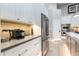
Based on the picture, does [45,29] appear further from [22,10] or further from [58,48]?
[22,10]

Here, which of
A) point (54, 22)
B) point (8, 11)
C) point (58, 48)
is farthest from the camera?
point (58, 48)

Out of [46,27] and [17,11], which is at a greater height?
[17,11]

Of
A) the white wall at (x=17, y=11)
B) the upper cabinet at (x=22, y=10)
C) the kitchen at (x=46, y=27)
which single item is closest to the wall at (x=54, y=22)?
the kitchen at (x=46, y=27)

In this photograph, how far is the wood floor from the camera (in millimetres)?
1713

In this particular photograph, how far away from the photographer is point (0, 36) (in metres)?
1.43

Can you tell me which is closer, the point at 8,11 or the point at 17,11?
the point at 8,11

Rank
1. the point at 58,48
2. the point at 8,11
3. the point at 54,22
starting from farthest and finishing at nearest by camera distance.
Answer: the point at 58,48, the point at 54,22, the point at 8,11

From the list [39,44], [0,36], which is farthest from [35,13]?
[0,36]

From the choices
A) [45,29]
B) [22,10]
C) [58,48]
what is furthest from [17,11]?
[58,48]

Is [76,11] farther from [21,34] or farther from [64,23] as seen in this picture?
[21,34]

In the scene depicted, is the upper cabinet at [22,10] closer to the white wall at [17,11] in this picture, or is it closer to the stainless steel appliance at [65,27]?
the white wall at [17,11]

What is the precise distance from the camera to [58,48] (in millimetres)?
1884

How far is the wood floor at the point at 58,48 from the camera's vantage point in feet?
5.62

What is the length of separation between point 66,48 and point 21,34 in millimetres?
749
